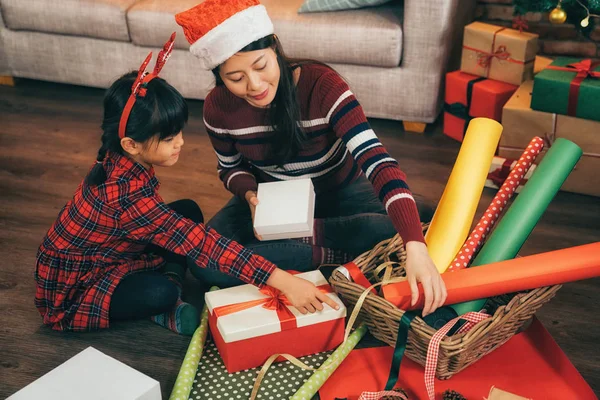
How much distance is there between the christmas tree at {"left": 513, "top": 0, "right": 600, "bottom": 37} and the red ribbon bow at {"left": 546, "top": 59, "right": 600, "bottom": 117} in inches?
6.0

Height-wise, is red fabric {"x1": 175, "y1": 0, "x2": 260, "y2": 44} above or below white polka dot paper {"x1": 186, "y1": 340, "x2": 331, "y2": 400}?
above

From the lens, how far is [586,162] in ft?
6.48

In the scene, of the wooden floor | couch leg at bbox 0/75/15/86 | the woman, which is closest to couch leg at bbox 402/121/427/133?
the wooden floor

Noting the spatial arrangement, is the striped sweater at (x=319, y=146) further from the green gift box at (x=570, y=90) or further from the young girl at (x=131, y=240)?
the green gift box at (x=570, y=90)

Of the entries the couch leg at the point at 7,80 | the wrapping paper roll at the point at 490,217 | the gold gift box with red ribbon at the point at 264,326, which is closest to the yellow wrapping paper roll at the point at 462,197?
the wrapping paper roll at the point at 490,217

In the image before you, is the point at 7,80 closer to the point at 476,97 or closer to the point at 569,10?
the point at 476,97

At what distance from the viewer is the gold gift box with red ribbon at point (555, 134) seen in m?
1.96

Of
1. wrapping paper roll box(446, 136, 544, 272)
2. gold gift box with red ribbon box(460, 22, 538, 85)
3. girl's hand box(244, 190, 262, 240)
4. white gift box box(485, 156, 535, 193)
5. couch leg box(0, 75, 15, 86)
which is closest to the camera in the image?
wrapping paper roll box(446, 136, 544, 272)

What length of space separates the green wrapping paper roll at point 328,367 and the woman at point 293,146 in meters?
0.24

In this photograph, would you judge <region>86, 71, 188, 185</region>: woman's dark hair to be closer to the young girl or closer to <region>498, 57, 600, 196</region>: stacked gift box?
the young girl

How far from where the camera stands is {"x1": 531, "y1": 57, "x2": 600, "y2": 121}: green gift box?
191 cm

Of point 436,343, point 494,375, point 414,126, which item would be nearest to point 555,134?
point 414,126

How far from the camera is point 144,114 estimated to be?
1.38 m

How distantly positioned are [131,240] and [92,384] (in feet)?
1.25
